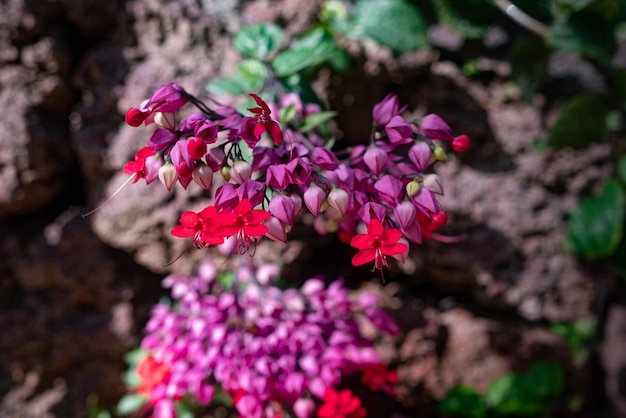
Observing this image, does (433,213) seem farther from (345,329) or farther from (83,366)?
(83,366)

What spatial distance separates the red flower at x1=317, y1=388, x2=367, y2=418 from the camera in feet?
3.66

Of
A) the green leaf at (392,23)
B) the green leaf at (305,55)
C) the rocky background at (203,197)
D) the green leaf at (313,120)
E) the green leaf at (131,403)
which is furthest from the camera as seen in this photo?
the green leaf at (131,403)

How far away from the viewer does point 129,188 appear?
147 centimetres

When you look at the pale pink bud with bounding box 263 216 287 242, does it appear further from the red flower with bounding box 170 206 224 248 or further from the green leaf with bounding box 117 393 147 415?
the green leaf with bounding box 117 393 147 415

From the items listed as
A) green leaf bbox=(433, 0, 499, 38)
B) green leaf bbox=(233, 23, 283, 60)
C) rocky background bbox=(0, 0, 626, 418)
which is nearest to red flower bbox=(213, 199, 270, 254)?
green leaf bbox=(233, 23, 283, 60)

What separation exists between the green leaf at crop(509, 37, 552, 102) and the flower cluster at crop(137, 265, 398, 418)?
781 mm

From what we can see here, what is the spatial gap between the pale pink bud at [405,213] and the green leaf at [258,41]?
24.9 inches

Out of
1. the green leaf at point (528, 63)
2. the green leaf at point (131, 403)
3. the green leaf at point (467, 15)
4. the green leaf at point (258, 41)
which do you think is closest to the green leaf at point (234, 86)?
the green leaf at point (258, 41)

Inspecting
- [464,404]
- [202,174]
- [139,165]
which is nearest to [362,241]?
[202,174]

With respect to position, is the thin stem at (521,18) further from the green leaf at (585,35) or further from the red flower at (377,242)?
the red flower at (377,242)

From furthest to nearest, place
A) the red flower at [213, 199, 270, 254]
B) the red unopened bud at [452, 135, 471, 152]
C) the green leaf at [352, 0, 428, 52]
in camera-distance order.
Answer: the green leaf at [352, 0, 428, 52]
the red unopened bud at [452, 135, 471, 152]
the red flower at [213, 199, 270, 254]

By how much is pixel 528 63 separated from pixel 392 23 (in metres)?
0.43

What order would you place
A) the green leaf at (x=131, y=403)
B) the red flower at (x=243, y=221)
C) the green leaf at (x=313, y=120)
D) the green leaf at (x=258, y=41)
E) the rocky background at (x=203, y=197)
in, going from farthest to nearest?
1. the green leaf at (x=131, y=403)
2. the rocky background at (x=203, y=197)
3. the green leaf at (x=258, y=41)
4. the green leaf at (x=313, y=120)
5. the red flower at (x=243, y=221)

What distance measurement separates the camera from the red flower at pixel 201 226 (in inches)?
26.2
